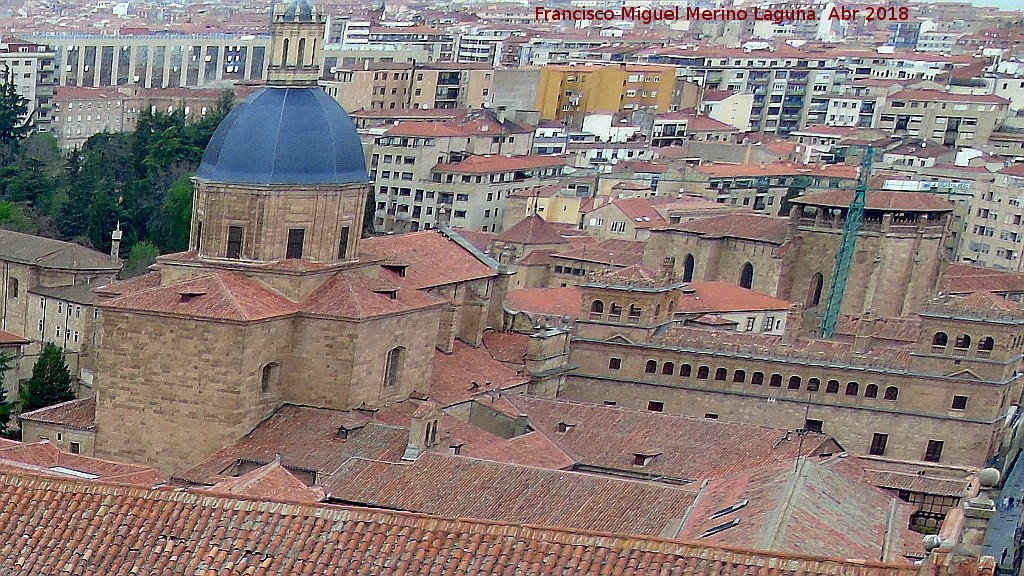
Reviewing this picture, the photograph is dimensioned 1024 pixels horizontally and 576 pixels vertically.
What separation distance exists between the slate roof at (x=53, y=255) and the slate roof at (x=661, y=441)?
27.6 m

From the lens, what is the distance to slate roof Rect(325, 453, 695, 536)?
110 ft

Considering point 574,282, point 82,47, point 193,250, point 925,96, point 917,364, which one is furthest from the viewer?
point 82,47

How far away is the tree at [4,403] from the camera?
50.2 meters

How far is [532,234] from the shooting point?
241 feet

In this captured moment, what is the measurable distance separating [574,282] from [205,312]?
31294mm

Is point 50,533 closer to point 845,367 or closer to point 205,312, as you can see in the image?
point 205,312

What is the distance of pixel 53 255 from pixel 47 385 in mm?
14701

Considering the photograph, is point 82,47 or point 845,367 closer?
point 845,367

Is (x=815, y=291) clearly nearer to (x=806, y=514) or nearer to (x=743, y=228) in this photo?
(x=743, y=228)

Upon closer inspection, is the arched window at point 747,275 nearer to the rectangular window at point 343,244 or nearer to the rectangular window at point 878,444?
the rectangular window at point 878,444

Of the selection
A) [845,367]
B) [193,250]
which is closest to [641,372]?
[845,367]

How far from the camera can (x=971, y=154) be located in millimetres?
95125

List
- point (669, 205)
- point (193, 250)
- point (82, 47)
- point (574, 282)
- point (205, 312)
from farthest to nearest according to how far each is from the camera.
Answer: point (82, 47)
point (669, 205)
point (574, 282)
point (193, 250)
point (205, 312)

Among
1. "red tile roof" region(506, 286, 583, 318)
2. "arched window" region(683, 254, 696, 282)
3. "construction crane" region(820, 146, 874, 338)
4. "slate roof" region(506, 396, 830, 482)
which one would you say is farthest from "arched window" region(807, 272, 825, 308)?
"slate roof" region(506, 396, 830, 482)
